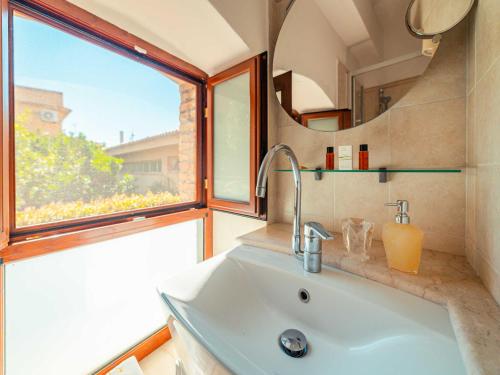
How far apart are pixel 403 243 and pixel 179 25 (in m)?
1.28

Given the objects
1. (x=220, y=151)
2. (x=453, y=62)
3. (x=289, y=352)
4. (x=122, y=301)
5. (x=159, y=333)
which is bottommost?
(x=159, y=333)

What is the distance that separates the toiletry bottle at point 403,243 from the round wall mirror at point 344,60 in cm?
46

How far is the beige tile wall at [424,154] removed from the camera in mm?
707

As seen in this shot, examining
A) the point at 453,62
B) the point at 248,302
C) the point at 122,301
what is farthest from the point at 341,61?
the point at 122,301

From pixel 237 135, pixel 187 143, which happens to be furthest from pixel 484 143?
pixel 187 143

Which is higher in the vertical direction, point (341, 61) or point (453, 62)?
point (341, 61)

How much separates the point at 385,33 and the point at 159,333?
1862 millimetres

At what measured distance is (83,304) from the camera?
3.15ft

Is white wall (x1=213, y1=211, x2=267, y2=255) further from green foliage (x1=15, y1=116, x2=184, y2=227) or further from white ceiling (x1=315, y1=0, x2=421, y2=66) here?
white ceiling (x1=315, y1=0, x2=421, y2=66)

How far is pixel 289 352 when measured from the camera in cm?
55

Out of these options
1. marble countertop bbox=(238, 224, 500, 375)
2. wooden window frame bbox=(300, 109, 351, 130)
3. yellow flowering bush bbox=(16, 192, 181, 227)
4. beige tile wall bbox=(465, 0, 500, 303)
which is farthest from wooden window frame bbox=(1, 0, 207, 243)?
beige tile wall bbox=(465, 0, 500, 303)

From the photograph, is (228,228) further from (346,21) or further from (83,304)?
(346,21)

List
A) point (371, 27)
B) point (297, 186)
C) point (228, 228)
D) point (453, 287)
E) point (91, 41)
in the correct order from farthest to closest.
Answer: point (228, 228), point (91, 41), point (371, 27), point (297, 186), point (453, 287)

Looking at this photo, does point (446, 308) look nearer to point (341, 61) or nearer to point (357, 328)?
point (357, 328)
